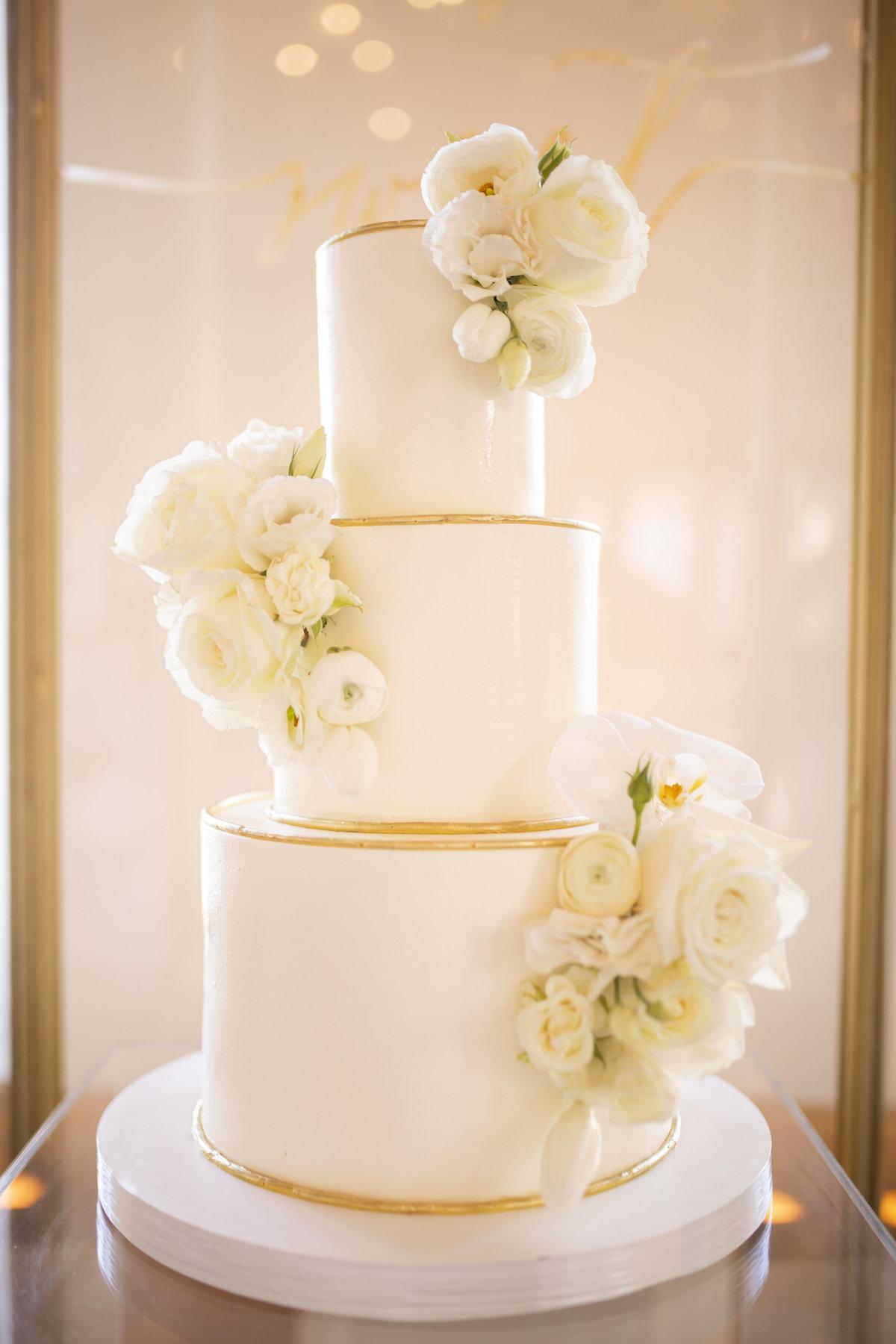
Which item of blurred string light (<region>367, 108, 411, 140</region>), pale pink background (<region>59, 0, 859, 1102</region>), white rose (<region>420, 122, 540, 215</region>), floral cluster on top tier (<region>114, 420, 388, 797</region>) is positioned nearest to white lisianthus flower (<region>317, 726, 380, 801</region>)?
floral cluster on top tier (<region>114, 420, 388, 797</region>)

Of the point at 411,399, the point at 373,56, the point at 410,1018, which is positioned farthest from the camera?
the point at 373,56

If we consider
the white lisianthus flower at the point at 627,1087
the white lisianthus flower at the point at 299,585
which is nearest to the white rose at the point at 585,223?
the white lisianthus flower at the point at 299,585

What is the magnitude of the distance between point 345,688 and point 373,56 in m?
1.58

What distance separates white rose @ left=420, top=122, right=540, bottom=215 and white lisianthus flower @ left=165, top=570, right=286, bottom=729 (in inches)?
19.6

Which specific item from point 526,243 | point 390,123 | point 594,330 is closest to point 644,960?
point 526,243

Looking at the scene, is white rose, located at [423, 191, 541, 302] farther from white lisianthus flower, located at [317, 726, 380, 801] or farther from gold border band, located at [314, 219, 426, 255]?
white lisianthus flower, located at [317, 726, 380, 801]

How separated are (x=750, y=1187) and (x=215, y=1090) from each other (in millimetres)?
643

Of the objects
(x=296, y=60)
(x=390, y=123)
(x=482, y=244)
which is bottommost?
(x=482, y=244)

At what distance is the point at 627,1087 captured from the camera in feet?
3.67

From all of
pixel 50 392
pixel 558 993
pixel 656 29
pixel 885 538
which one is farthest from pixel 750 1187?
pixel 656 29

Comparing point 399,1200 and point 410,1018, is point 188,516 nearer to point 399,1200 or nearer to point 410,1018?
point 410,1018

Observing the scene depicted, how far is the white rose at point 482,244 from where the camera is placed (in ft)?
3.88

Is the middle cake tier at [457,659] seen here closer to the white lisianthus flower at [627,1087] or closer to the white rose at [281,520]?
the white rose at [281,520]

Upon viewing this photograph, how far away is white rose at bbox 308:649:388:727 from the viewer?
1.20m
